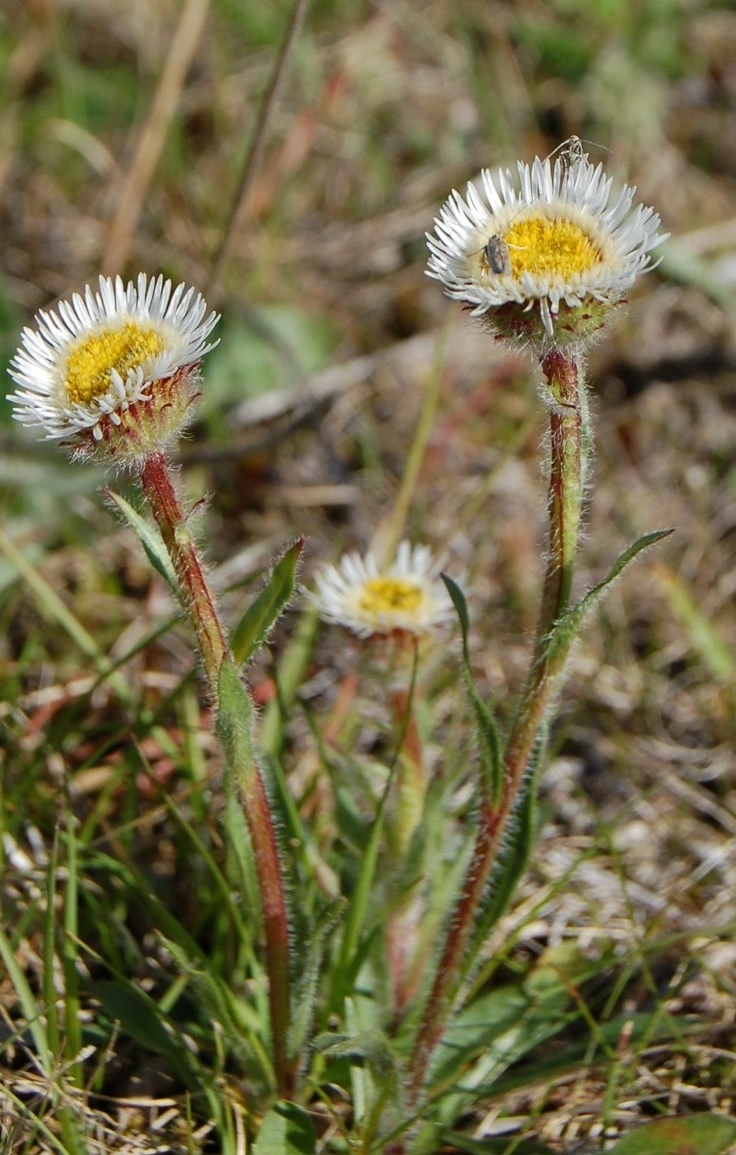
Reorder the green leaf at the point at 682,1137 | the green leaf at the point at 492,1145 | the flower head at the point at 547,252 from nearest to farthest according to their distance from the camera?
the flower head at the point at 547,252, the green leaf at the point at 682,1137, the green leaf at the point at 492,1145

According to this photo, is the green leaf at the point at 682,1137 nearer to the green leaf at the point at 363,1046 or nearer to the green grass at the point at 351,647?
the green grass at the point at 351,647

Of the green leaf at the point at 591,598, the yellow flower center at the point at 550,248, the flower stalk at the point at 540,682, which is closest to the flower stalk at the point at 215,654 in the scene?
the flower stalk at the point at 540,682

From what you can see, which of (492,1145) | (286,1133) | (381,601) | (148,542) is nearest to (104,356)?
(148,542)

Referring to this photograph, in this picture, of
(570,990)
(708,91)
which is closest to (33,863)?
(570,990)

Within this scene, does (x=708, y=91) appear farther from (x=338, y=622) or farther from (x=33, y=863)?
(x=33, y=863)

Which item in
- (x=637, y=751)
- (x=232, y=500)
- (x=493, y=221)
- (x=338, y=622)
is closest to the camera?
(x=493, y=221)

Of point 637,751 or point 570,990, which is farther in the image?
point 637,751
